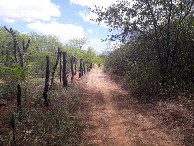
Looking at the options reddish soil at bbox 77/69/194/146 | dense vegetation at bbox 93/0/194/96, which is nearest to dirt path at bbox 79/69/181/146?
reddish soil at bbox 77/69/194/146

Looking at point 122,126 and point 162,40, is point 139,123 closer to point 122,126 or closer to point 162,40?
point 122,126

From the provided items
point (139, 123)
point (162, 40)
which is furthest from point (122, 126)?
point (162, 40)

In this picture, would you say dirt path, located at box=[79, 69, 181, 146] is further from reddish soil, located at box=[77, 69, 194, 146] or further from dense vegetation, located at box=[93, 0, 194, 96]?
dense vegetation, located at box=[93, 0, 194, 96]

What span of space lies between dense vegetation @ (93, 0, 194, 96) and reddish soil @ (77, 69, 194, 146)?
1670 millimetres

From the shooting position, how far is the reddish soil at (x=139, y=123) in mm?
4809

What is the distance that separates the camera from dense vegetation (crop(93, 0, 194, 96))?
8.30 meters

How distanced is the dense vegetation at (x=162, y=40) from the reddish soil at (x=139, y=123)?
167cm

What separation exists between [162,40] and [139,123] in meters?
6.55

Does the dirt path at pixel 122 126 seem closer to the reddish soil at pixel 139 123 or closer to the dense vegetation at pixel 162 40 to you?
the reddish soil at pixel 139 123

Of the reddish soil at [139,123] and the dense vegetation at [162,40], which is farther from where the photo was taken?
the dense vegetation at [162,40]

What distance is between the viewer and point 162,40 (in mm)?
9656

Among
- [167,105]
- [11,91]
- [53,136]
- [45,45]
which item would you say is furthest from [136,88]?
[45,45]

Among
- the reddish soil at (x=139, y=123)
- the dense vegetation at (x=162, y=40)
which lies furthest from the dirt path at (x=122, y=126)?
the dense vegetation at (x=162, y=40)

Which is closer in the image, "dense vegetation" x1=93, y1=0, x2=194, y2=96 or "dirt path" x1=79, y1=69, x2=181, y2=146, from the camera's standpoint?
"dirt path" x1=79, y1=69, x2=181, y2=146
